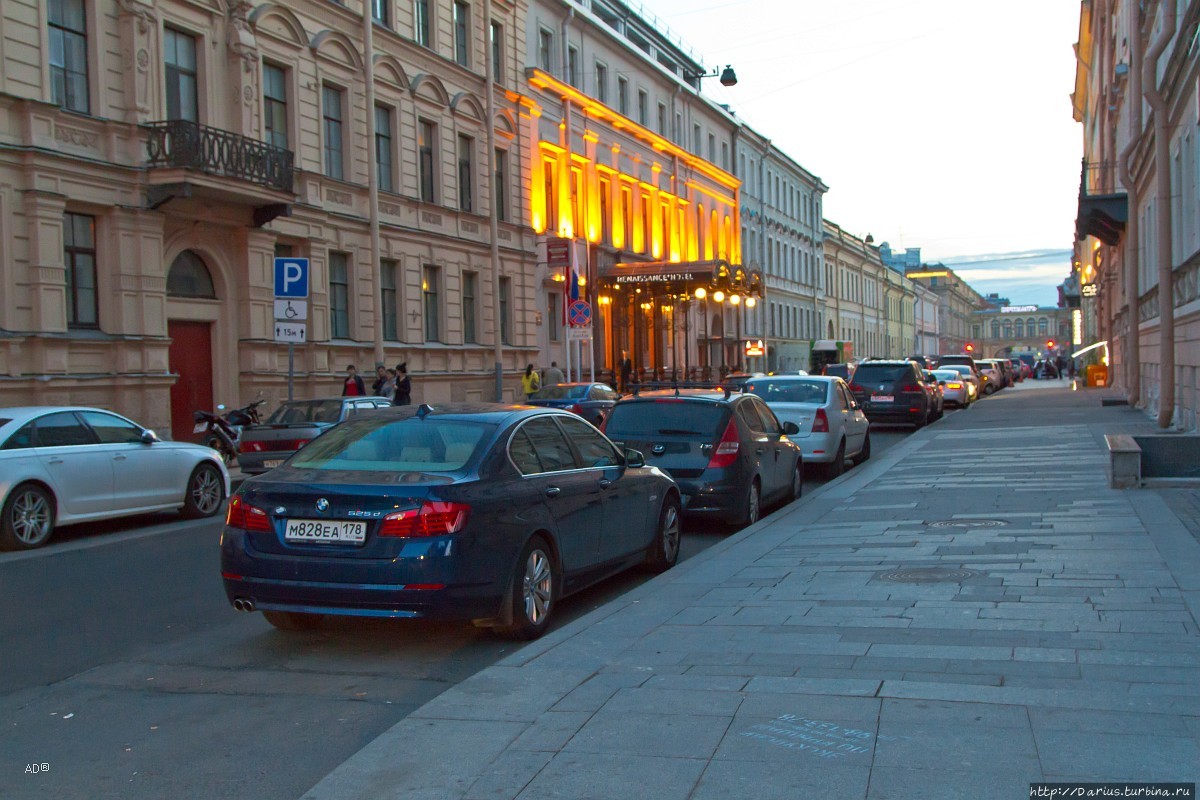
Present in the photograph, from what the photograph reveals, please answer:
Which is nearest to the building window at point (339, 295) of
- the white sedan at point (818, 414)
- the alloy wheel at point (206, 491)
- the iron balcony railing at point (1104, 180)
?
the white sedan at point (818, 414)

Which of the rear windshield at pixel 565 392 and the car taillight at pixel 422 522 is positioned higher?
the rear windshield at pixel 565 392

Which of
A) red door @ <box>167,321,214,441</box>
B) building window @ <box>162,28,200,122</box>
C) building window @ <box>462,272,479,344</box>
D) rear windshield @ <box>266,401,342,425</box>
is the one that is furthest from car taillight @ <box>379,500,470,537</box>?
building window @ <box>462,272,479,344</box>

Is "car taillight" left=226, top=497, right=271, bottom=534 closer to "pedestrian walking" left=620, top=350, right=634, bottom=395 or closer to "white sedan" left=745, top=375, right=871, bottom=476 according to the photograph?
"white sedan" left=745, top=375, right=871, bottom=476

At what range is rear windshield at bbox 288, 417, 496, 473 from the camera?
7.10 metres

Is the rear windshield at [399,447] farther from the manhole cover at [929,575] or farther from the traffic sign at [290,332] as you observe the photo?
the traffic sign at [290,332]

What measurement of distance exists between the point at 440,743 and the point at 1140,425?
21875 millimetres

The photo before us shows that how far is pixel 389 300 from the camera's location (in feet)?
96.0

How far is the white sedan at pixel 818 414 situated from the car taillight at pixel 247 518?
1075 centimetres

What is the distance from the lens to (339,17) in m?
26.9

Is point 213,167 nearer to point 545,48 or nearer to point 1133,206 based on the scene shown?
point 545,48

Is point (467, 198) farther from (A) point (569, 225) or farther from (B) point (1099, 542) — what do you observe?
(B) point (1099, 542)

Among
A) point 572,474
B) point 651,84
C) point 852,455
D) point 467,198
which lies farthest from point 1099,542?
point 651,84

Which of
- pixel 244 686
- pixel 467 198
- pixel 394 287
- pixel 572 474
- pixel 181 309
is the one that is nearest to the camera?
pixel 244 686

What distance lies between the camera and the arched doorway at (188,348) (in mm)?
22172
